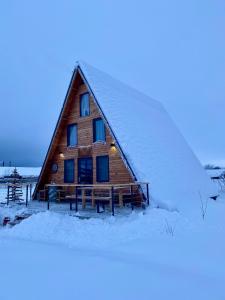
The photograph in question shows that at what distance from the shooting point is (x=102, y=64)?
53875mm

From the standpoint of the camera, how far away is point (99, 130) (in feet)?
42.1

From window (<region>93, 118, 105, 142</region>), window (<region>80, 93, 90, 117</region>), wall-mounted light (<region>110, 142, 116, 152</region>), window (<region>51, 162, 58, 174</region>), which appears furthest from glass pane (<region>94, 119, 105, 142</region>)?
window (<region>51, 162, 58, 174</region>)

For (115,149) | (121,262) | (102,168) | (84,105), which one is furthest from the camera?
(84,105)

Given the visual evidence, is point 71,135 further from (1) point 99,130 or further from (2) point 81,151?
(1) point 99,130

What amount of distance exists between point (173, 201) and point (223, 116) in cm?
2073

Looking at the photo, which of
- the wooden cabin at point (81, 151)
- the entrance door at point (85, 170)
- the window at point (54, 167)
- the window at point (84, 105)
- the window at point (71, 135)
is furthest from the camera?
the window at point (54, 167)

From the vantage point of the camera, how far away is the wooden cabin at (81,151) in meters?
12.1

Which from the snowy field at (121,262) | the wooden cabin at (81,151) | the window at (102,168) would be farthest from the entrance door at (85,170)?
the snowy field at (121,262)

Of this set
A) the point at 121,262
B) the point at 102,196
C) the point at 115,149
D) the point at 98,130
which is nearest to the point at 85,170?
the point at 102,196

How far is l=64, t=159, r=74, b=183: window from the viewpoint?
13.8 metres

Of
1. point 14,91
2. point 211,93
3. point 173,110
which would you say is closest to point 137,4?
point 173,110

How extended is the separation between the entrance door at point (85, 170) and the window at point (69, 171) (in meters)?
0.57

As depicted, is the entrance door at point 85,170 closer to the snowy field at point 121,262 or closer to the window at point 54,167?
the window at point 54,167

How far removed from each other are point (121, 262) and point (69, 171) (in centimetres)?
993
